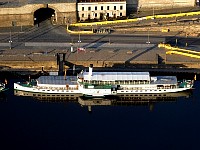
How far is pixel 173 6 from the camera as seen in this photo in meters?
128

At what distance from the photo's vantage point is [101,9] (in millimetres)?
123125

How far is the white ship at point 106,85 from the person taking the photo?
9625 centimetres

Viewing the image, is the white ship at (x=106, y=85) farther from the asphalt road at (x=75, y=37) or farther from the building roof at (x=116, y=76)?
the asphalt road at (x=75, y=37)

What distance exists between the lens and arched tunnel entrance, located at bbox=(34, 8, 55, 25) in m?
125

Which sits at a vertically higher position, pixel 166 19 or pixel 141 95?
pixel 166 19

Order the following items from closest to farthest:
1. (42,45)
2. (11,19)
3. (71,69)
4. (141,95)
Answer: (141,95), (71,69), (42,45), (11,19)

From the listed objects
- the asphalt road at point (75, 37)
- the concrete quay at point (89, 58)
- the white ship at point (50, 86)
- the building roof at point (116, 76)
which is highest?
the asphalt road at point (75, 37)

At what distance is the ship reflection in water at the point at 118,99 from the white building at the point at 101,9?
30.6m

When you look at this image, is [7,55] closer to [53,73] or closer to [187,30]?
[53,73]

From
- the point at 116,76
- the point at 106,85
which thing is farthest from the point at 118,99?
the point at 116,76

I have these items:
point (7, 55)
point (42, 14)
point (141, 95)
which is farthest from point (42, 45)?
point (141, 95)

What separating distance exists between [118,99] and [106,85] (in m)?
3.14

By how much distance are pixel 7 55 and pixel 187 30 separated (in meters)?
38.0

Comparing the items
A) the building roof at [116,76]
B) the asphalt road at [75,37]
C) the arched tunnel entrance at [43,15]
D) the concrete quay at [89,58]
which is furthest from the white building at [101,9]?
the building roof at [116,76]
